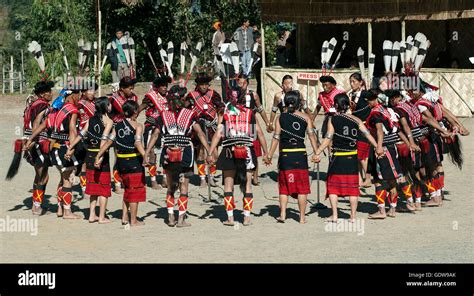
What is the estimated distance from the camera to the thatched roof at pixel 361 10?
24344 mm

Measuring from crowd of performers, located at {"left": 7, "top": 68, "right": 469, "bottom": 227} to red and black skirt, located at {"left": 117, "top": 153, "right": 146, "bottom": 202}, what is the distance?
0.04 ft

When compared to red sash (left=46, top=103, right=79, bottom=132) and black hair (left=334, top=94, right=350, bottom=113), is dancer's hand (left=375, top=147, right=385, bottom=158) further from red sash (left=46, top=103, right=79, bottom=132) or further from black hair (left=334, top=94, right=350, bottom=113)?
red sash (left=46, top=103, right=79, bottom=132)

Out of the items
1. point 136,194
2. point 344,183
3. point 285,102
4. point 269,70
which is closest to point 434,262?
point 344,183

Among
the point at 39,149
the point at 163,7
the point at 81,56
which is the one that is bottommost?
the point at 39,149

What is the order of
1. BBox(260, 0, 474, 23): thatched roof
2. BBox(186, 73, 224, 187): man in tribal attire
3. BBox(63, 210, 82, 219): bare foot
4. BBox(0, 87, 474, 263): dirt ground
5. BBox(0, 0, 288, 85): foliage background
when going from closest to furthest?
BBox(0, 87, 474, 263): dirt ground < BBox(63, 210, 82, 219): bare foot < BBox(186, 73, 224, 187): man in tribal attire < BBox(260, 0, 474, 23): thatched roof < BBox(0, 0, 288, 85): foliage background

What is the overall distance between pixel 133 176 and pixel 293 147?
2137mm

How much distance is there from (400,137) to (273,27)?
2143 cm

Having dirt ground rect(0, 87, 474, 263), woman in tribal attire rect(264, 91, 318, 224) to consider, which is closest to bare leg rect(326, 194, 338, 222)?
dirt ground rect(0, 87, 474, 263)

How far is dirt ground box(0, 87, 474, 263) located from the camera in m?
11.5

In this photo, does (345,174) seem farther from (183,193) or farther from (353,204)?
(183,193)

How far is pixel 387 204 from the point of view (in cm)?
1461

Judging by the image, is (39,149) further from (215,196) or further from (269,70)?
(269,70)

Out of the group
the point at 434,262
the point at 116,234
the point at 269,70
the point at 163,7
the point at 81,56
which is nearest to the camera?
the point at 434,262

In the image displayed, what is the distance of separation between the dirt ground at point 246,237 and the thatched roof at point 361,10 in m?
9.21
